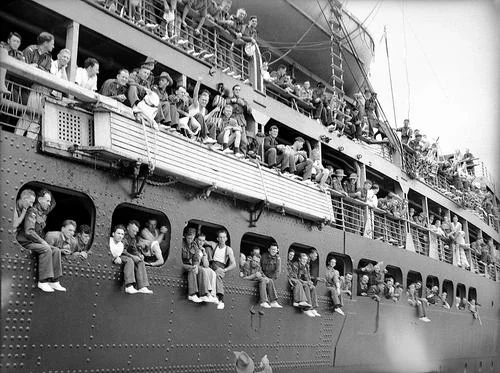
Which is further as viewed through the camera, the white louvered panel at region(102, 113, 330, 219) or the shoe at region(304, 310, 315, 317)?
the shoe at region(304, 310, 315, 317)

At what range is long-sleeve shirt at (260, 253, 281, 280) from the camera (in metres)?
10.4

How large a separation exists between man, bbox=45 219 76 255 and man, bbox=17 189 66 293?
210mm

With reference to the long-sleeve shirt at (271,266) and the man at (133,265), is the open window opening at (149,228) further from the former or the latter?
the long-sleeve shirt at (271,266)

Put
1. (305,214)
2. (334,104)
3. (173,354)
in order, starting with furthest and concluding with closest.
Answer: (334,104) < (305,214) < (173,354)

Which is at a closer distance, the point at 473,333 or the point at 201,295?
the point at 201,295

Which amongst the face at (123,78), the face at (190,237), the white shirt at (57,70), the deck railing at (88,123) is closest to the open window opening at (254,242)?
the deck railing at (88,123)

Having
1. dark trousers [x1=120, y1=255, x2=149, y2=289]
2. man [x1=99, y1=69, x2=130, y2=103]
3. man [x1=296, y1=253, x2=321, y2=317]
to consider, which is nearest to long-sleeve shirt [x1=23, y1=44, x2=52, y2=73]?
man [x1=99, y1=69, x2=130, y2=103]

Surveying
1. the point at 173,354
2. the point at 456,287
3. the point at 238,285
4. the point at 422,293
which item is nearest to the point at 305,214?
the point at 238,285

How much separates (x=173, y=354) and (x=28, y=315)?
2.37 m

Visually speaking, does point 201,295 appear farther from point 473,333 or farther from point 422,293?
point 473,333

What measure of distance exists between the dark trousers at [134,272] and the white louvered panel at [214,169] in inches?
51.1

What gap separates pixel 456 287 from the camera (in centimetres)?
1995

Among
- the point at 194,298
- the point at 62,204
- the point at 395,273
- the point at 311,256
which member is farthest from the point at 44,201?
the point at 395,273

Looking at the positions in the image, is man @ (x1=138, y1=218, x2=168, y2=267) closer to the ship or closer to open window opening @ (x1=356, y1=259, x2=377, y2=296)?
the ship
